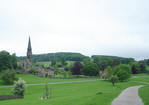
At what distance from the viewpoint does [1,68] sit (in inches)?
2190

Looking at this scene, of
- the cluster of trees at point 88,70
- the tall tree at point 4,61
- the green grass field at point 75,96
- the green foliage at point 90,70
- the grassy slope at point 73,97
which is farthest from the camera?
the cluster of trees at point 88,70

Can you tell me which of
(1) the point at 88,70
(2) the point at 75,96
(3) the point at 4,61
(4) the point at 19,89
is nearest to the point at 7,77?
(4) the point at 19,89

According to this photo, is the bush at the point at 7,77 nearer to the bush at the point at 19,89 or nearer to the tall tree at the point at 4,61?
the tall tree at the point at 4,61

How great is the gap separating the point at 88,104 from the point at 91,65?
64.1 meters

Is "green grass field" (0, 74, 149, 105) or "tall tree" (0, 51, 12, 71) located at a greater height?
"tall tree" (0, 51, 12, 71)

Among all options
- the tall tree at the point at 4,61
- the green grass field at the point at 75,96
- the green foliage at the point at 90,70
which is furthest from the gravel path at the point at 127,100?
the green foliage at the point at 90,70

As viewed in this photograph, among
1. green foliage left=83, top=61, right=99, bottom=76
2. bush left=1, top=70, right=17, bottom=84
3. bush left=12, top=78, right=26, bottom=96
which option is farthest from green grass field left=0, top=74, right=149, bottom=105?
green foliage left=83, top=61, right=99, bottom=76

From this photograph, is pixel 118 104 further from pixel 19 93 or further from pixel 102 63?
pixel 102 63

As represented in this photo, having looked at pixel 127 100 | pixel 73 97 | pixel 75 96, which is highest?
pixel 127 100

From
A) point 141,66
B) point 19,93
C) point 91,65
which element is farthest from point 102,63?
point 19,93

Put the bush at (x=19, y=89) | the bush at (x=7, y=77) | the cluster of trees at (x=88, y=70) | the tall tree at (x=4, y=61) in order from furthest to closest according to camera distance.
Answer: the cluster of trees at (x=88, y=70) < the tall tree at (x=4, y=61) < the bush at (x=7, y=77) < the bush at (x=19, y=89)

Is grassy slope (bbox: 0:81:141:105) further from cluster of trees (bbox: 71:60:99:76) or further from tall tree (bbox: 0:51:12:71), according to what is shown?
cluster of trees (bbox: 71:60:99:76)

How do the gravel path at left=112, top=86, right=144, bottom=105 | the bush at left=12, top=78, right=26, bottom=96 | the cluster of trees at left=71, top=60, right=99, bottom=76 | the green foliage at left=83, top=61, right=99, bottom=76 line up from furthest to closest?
1. the cluster of trees at left=71, top=60, right=99, bottom=76
2. the green foliage at left=83, top=61, right=99, bottom=76
3. the bush at left=12, top=78, right=26, bottom=96
4. the gravel path at left=112, top=86, right=144, bottom=105

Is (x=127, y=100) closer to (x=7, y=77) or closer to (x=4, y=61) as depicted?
(x=7, y=77)
